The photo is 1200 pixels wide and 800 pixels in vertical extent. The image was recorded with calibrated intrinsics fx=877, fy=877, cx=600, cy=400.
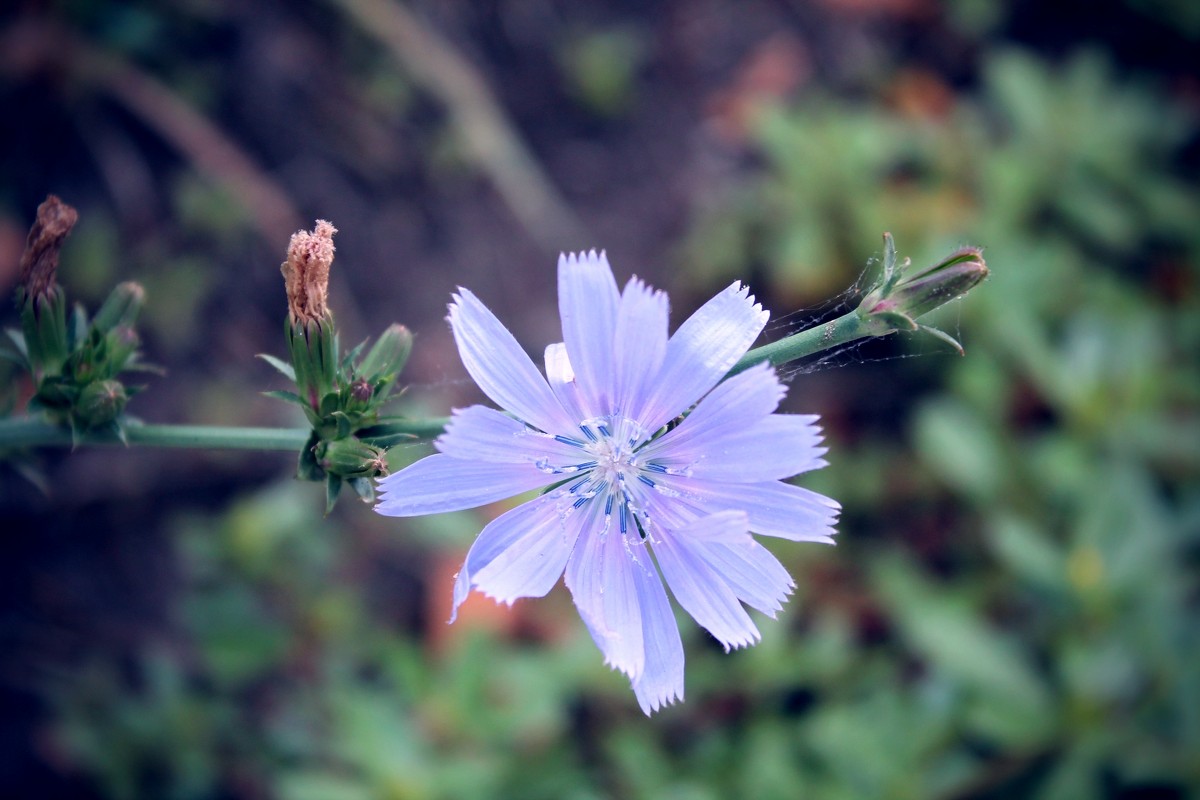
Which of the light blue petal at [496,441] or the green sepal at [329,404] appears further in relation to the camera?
the green sepal at [329,404]

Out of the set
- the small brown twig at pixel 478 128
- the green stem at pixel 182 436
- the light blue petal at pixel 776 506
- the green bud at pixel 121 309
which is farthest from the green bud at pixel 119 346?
the small brown twig at pixel 478 128

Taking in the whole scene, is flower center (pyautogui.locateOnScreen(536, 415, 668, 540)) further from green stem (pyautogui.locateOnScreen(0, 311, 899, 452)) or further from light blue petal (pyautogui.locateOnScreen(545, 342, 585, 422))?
green stem (pyautogui.locateOnScreen(0, 311, 899, 452))

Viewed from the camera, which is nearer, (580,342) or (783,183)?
(580,342)

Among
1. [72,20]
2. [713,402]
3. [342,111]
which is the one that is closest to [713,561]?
[713,402]

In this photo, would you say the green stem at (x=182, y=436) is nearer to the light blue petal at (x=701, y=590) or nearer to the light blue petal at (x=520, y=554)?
the light blue petal at (x=520, y=554)

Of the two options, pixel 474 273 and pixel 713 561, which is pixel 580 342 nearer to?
pixel 713 561

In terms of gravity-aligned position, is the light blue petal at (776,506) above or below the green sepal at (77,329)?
below
